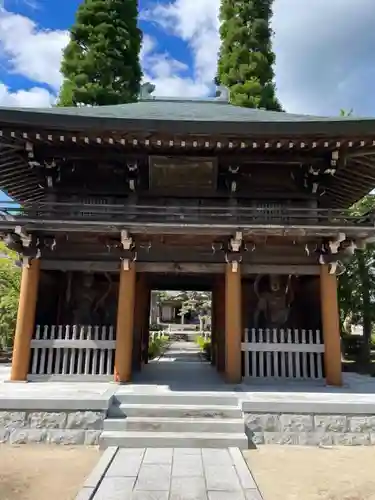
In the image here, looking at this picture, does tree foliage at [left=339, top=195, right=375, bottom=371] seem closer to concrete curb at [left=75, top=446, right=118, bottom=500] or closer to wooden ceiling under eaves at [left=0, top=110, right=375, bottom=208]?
wooden ceiling under eaves at [left=0, top=110, right=375, bottom=208]

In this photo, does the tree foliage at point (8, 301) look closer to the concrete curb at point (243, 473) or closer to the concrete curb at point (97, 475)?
the concrete curb at point (97, 475)

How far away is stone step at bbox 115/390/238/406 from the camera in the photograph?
700 cm

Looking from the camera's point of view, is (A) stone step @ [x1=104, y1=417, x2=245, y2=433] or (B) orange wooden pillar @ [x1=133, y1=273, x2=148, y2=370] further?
(B) orange wooden pillar @ [x1=133, y1=273, x2=148, y2=370]

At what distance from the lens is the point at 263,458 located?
230 inches

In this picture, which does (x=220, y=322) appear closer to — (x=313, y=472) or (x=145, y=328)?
(x=145, y=328)

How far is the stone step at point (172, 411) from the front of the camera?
666 cm

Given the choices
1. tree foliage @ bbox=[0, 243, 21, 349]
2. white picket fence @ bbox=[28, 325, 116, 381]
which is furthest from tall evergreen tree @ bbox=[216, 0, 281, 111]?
white picket fence @ bbox=[28, 325, 116, 381]

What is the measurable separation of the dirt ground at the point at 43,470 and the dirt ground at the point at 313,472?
7.93 ft

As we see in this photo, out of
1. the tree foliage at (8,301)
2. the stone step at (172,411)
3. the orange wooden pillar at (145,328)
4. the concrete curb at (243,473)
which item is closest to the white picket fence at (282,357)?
the stone step at (172,411)

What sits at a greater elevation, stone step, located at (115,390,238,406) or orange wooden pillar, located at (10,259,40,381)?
orange wooden pillar, located at (10,259,40,381)

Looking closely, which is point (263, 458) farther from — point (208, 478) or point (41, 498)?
point (41, 498)

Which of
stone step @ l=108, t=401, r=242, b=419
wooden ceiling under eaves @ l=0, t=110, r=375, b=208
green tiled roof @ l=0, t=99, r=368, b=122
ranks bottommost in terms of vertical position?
stone step @ l=108, t=401, r=242, b=419

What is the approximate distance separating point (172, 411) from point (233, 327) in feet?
8.53

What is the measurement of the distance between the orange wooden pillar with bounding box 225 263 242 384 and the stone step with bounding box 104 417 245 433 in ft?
6.60
